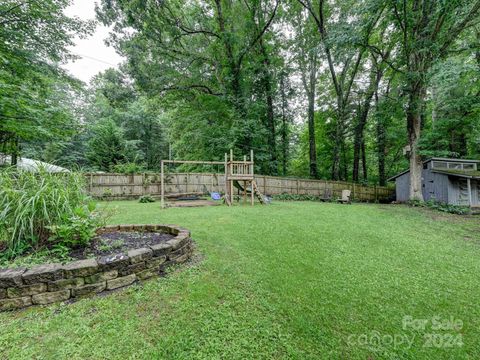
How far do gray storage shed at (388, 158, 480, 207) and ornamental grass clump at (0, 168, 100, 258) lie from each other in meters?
12.5

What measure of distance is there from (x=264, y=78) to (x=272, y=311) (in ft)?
42.5

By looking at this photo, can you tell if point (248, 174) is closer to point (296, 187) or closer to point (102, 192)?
point (296, 187)

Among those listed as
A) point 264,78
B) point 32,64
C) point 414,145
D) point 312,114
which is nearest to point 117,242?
point 32,64

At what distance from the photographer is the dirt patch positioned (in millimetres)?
2143

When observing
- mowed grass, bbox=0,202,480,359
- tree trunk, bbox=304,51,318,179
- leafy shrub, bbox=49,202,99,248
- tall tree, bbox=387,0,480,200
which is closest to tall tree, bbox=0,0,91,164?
leafy shrub, bbox=49,202,99,248

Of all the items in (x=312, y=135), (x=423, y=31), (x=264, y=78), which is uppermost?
(x=264, y=78)

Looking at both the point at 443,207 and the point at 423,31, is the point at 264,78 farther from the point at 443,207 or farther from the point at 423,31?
the point at 443,207

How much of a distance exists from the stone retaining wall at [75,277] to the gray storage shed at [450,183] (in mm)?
11931

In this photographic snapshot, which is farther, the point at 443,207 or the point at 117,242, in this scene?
the point at 443,207

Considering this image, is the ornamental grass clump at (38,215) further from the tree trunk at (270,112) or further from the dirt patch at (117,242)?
the tree trunk at (270,112)

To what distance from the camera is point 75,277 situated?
5.77 feet

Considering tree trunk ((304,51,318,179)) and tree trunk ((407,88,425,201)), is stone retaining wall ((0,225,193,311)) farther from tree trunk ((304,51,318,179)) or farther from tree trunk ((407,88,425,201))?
tree trunk ((304,51,318,179))

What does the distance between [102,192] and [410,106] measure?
1398cm

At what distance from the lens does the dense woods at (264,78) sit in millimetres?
6598
